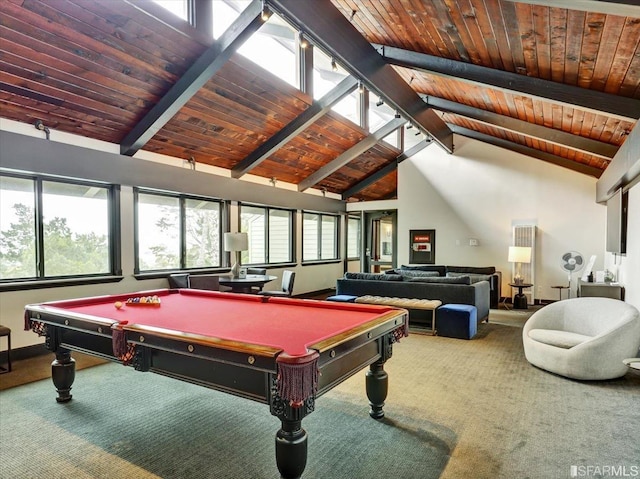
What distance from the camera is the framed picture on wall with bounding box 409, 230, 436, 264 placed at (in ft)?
32.5

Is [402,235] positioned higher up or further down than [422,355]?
higher up

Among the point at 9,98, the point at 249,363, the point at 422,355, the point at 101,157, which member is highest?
the point at 9,98

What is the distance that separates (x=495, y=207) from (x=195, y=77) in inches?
288

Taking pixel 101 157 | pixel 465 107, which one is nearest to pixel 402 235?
pixel 465 107

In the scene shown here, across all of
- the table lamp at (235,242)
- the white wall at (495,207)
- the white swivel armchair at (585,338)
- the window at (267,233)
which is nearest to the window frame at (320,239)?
the window at (267,233)

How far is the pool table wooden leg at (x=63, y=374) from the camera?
3205mm

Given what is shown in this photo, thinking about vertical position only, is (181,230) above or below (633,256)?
above

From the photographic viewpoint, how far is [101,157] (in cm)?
521

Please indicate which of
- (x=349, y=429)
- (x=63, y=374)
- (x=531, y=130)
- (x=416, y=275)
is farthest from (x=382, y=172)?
(x=63, y=374)

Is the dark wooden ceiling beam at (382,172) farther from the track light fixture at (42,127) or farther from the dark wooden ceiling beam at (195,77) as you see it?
the track light fixture at (42,127)

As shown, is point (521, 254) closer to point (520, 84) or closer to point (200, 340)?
point (520, 84)

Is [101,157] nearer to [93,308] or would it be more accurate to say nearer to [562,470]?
[93,308]

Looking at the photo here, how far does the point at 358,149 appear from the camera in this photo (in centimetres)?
866

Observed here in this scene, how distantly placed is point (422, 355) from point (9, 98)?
17.9 ft
